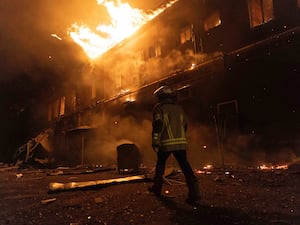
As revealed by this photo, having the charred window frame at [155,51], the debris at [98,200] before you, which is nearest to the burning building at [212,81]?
the charred window frame at [155,51]

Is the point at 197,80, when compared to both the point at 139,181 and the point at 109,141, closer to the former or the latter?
the point at 139,181

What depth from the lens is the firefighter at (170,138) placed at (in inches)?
172

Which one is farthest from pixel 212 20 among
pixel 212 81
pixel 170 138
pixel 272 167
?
pixel 170 138

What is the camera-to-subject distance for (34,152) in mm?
15461

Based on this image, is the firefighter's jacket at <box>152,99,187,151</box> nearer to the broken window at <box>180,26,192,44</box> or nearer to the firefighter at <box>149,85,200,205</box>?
the firefighter at <box>149,85,200,205</box>

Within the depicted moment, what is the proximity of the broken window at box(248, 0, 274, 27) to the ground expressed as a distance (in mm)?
6308

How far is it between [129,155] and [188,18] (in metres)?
7.84

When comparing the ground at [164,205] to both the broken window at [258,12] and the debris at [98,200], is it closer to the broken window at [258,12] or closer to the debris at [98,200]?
the debris at [98,200]

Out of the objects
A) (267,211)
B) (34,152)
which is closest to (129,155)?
(267,211)

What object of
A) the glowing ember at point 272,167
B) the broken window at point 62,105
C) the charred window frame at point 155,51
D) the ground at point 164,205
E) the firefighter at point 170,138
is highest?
the charred window frame at point 155,51

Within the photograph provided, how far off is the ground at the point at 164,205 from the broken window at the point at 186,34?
8.53 metres

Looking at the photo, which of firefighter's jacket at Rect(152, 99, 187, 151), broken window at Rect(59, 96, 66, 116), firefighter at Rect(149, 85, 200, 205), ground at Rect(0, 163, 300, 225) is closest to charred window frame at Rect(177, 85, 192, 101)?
ground at Rect(0, 163, 300, 225)

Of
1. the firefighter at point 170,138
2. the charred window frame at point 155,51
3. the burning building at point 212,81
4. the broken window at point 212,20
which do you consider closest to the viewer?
the firefighter at point 170,138

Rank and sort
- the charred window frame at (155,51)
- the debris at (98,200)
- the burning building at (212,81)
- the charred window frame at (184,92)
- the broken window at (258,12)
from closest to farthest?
the debris at (98,200) < the burning building at (212,81) < the broken window at (258,12) < the charred window frame at (184,92) < the charred window frame at (155,51)
